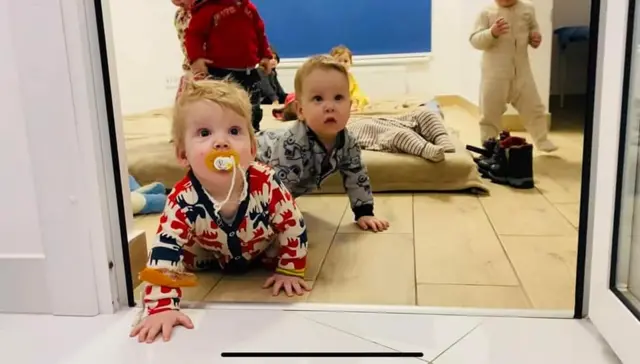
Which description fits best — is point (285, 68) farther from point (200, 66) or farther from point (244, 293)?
point (244, 293)

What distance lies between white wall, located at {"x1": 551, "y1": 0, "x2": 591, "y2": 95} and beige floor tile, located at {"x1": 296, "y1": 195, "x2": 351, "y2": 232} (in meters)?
2.70

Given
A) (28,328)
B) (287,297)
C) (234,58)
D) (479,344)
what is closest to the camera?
(479,344)

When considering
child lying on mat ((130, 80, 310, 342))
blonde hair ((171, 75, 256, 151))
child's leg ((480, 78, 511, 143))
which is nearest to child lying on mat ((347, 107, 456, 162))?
child's leg ((480, 78, 511, 143))

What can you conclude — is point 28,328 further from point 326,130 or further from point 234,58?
point 234,58

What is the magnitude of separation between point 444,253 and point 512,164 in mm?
799

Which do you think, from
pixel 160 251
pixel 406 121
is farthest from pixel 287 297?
pixel 406 121

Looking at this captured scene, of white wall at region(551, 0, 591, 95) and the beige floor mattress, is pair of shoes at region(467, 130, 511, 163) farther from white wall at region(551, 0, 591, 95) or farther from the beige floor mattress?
white wall at region(551, 0, 591, 95)

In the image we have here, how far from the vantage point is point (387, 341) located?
3.10ft

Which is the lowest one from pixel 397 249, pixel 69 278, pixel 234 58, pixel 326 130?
pixel 397 249

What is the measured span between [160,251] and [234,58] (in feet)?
3.26

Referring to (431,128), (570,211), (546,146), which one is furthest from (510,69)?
(570,211)

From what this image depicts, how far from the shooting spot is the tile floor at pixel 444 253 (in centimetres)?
116

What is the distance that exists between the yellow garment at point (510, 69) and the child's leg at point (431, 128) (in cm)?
54

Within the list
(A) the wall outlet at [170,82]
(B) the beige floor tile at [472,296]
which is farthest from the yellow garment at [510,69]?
(A) the wall outlet at [170,82]
